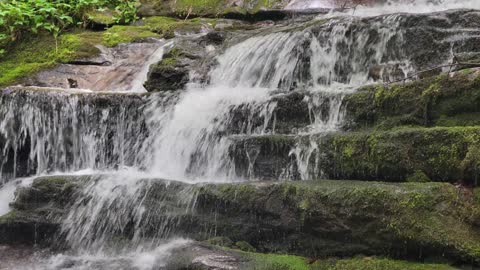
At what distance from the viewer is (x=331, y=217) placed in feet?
12.5

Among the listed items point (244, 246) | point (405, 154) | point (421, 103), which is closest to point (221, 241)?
point (244, 246)

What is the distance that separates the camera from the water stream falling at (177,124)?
15.7 feet

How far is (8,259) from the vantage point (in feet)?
16.1

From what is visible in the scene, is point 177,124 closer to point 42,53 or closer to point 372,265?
point 372,265

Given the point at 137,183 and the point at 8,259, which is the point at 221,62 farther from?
the point at 8,259

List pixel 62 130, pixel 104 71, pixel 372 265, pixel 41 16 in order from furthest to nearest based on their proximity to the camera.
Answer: pixel 41 16, pixel 104 71, pixel 62 130, pixel 372 265

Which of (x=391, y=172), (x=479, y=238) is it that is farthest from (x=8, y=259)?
(x=479, y=238)

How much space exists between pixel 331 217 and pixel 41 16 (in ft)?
26.5

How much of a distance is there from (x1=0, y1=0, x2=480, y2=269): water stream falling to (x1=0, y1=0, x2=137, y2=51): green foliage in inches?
116

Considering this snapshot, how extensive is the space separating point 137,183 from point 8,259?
1.41m

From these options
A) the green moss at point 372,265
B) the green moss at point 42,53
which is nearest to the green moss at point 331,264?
the green moss at point 372,265

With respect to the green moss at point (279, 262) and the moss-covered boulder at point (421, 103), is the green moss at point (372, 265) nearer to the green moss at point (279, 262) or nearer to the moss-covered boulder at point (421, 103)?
the green moss at point (279, 262)

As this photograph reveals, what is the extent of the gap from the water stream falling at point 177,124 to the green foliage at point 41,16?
2.95m

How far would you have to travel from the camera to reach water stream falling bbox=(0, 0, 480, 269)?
4.78 metres
